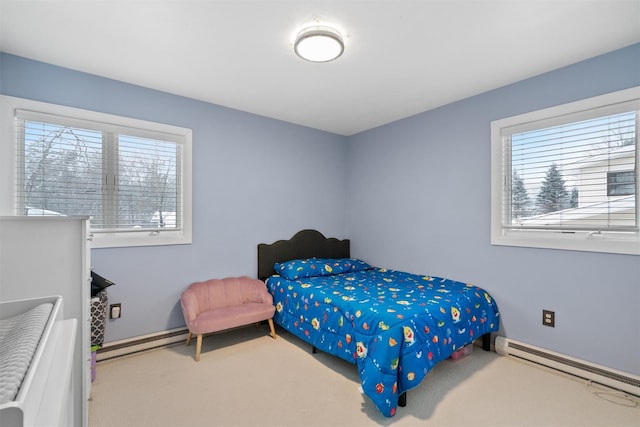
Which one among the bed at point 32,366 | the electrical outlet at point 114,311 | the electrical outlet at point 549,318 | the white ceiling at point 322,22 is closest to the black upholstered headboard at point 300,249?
the electrical outlet at point 114,311

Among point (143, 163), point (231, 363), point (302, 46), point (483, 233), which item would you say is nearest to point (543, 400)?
point (483, 233)

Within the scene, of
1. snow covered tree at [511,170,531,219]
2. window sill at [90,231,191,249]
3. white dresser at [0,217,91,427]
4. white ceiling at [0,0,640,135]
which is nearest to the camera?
white dresser at [0,217,91,427]

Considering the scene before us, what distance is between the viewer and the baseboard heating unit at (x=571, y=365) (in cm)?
219

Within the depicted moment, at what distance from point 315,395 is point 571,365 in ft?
6.74

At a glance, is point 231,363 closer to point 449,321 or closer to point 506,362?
point 449,321

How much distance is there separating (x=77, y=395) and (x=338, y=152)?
12.4 feet

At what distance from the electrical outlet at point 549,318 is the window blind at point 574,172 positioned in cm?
71

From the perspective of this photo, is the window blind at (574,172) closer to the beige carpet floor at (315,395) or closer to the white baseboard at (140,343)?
the beige carpet floor at (315,395)

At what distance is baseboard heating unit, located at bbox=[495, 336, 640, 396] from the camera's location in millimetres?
2189

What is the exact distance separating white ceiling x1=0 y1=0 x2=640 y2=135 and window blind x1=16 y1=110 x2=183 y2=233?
501 millimetres

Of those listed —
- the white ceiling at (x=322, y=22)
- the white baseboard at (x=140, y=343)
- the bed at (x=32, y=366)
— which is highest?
the white ceiling at (x=322, y=22)

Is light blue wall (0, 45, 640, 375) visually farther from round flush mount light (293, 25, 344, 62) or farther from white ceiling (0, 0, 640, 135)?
round flush mount light (293, 25, 344, 62)

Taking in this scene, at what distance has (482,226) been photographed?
3.00 meters

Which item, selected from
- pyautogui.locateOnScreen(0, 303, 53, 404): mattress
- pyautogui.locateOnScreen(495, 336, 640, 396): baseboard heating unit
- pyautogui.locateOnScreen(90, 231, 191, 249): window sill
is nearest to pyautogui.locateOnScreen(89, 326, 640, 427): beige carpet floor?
pyautogui.locateOnScreen(495, 336, 640, 396): baseboard heating unit
